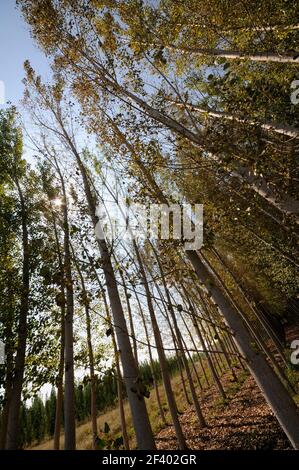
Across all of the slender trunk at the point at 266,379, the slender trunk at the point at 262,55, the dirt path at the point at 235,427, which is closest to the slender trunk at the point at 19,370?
the dirt path at the point at 235,427

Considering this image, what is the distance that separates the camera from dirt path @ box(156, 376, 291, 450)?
7.29m

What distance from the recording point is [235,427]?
8.59m

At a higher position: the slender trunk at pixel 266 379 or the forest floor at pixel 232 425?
the forest floor at pixel 232 425

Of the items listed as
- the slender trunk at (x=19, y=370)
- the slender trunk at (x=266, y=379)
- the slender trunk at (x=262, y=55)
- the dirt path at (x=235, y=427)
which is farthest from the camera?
the dirt path at (x=235, y=427)

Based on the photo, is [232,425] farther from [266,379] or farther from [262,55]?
[262,55]

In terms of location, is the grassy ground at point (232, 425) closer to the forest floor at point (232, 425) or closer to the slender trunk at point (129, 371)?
the forest floor at point (232, 425)

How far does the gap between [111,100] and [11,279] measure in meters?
5.85

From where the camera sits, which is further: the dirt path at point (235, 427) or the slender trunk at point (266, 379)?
the dirt path at point (235, 427)

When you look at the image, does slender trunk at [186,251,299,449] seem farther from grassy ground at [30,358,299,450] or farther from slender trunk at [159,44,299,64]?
grassy ground at [30,358,299,450]

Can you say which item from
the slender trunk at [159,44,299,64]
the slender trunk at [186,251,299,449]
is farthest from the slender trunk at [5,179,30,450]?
the slender trunk at [159,44,299,64]

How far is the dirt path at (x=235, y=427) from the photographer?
7.29 m

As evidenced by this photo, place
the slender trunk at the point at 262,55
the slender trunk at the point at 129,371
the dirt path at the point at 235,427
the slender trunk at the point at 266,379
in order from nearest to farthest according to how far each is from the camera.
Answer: the slender trunk at the point at 266,379 → the slender trunk at the point at 129,371 → the slender trunk at the point at 262,55 → the dirt path at the point at 235,427

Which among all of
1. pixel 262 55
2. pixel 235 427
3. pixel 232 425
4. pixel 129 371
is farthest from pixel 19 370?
pixel 262 55
